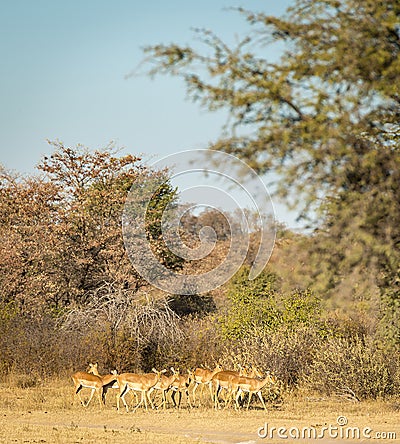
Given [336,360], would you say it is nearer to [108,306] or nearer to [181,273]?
[108,306]

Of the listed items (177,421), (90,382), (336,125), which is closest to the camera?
(336,125)

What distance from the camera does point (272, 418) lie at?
1425 centimetres

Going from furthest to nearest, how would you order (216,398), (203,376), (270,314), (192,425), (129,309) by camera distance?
(129,309) → (270,314) → (203,376) → (216,398) → (192,425)

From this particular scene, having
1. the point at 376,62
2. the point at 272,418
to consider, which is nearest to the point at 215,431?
the point at 272,418

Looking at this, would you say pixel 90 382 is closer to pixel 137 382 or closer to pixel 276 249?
pixel 137 382

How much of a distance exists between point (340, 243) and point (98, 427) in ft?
22.1

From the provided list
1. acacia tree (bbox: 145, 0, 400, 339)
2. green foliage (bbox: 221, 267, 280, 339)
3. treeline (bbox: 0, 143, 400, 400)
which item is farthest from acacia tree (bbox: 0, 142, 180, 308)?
acacia tree (bbox: 145, 0, 400, 339)

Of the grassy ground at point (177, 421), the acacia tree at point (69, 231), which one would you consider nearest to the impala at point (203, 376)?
the grassy ground at point (177, 421)

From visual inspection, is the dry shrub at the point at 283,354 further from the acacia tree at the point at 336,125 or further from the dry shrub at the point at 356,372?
the acacia tree at the point at 336,125

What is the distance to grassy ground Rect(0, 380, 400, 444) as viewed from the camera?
11914mm

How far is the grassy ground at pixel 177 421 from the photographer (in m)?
11.9

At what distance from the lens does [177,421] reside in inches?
552

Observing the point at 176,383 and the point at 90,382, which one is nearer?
the point at 176,383

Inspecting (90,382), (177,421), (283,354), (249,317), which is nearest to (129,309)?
(249,317)
